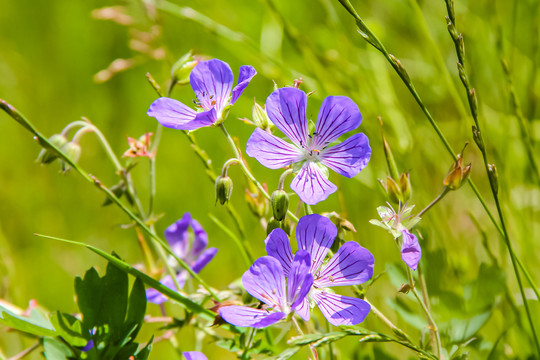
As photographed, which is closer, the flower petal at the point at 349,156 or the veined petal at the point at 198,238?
the flower petal at the point at 349,156

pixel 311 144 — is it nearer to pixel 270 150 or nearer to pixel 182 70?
pixel 270 150

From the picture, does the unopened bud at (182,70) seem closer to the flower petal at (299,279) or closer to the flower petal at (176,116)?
the flower petal at (176,116)

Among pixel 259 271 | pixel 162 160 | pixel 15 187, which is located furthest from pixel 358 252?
pixel 15 187

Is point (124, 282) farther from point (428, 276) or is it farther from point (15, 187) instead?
point (15, 187)

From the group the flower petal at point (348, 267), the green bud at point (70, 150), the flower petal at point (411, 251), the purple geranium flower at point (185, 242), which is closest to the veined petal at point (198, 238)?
the purple geranium flower at point (185, 242)

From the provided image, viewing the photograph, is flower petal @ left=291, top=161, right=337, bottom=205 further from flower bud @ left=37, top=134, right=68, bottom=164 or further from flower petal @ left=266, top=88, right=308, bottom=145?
flower bud @ left=37, top=134, right=68, bottom=164

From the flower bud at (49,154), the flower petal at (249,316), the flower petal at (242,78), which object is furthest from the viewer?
the flower bud at (49,154)
